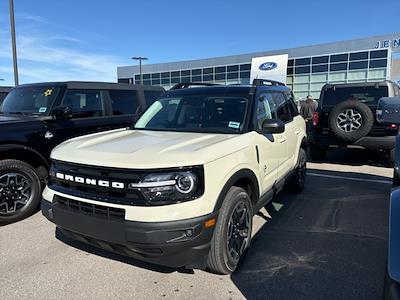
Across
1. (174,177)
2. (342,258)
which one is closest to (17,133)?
(174,177)

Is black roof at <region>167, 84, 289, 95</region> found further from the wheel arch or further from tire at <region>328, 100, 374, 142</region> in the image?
tire at <region>328, 100, 374, 142</region>

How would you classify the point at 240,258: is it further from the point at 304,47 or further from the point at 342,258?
the point at 304,47

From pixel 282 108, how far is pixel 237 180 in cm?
224

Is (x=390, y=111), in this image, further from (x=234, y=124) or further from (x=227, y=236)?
(x=227, y=236)

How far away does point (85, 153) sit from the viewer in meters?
3.07

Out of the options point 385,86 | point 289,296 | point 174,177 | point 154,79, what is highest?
point 154,79

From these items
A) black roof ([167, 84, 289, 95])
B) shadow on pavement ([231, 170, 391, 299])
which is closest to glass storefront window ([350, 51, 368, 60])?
shadow on pavement ([231, 170, 391, 299])

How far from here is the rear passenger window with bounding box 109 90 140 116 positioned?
6348mm

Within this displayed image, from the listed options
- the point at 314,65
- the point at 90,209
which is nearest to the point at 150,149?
the point at 90,209

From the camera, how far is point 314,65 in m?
31.2

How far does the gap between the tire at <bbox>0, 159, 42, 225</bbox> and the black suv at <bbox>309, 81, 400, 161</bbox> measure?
6.06 meters

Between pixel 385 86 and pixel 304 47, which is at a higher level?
pixel 304 47

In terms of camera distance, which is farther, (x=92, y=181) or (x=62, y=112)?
(x=62, y=112)

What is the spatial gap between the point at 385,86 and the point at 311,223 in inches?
197
